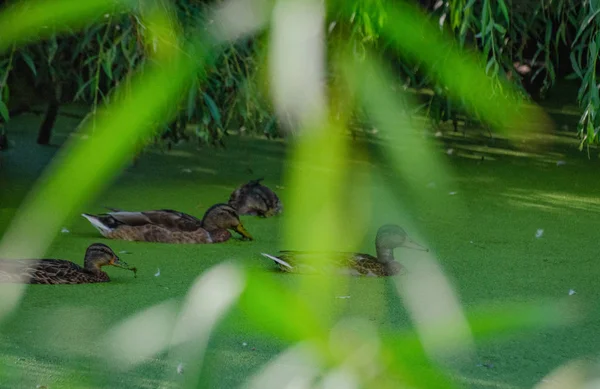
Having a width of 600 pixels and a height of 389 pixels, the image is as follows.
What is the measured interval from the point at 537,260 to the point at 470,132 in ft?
9.73

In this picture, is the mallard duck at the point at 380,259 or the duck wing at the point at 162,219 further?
the duck wing at the point at 162,219

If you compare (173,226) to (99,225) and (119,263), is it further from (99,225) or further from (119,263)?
(119,263)

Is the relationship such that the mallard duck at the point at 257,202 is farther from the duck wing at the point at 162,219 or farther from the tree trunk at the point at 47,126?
the tree trunk at the point at 47,126

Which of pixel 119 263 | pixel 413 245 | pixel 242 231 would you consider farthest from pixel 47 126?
pixel 413 245

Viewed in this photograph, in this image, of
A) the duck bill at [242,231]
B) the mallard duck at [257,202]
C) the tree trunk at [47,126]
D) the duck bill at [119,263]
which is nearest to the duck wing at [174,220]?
the duck bill at [242,231]

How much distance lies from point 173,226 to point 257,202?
0.61 m

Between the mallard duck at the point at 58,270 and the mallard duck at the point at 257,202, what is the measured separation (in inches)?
49.4

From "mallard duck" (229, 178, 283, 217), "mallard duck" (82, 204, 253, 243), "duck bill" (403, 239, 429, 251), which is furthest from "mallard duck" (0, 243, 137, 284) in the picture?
"mallard duck" (229, 178, 283, 217)

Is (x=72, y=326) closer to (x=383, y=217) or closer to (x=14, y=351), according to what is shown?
(x=14, y=351)

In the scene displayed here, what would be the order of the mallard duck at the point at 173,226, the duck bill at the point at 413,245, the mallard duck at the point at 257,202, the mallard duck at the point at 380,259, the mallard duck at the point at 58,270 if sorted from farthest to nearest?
the mallard duck at the point at 257,202, the mallard duck at the point at 173,226, the duck bill at the point at 413,245, the mallard duck at the point at 380,259, the mallard duck at the point at 58,270

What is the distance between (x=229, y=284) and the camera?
0.60 m

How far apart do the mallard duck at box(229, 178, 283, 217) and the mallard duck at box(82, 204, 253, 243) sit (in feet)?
1.38

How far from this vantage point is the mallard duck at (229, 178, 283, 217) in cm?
494

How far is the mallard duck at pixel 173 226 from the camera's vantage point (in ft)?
14.5
